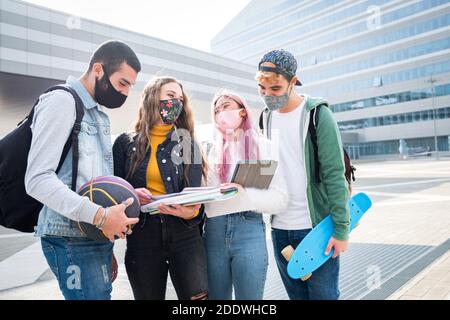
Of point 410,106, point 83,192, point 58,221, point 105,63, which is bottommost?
point 58,221

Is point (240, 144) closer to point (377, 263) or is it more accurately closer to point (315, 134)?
point (315, 134)

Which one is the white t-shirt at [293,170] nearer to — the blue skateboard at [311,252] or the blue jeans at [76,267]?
the blue skateboard at [311,252]

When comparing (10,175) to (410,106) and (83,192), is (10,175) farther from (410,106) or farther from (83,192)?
(410,106)

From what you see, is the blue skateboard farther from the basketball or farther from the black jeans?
the basketball

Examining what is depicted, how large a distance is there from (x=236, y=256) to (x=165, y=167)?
27.9 inches

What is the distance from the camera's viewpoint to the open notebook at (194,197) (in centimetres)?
189

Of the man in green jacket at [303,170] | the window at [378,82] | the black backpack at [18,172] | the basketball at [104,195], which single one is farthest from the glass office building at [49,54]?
the window at [378,82]

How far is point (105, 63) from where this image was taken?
201 cm

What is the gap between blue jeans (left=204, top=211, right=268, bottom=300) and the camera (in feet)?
Answer: 7.43

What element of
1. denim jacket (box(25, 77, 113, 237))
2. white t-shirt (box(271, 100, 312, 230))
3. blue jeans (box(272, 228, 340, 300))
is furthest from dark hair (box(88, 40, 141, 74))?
blue jeans (box(272, 228, 340, 300))

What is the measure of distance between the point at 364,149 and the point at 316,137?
60579 millimetres

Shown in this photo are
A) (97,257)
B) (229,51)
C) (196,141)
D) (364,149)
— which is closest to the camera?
(97,257)

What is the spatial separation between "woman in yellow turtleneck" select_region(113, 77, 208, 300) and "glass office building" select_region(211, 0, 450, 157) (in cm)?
5050

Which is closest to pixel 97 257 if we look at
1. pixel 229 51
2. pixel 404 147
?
pixel 404 147
